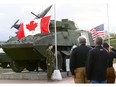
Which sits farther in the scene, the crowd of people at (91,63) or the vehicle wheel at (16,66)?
the vehicle wheel at (16,66)

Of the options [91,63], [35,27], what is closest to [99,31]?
[35,27]

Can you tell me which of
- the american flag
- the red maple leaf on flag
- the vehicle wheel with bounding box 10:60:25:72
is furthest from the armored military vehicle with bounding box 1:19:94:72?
the american flag

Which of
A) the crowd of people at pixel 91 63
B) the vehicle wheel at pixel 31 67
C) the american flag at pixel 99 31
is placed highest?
the american flag at pixel 99 31

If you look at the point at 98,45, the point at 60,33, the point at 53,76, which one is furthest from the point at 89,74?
the point at 60,33

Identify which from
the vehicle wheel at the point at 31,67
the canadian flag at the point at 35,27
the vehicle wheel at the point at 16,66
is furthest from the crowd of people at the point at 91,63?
the vehicle wheel at the point at 31,67

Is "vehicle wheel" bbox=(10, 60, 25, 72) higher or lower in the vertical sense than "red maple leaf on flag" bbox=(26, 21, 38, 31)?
lower

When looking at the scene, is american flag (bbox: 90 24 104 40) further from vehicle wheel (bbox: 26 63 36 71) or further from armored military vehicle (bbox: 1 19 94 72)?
vehicle wheel (bbox: 26 63 36 71)

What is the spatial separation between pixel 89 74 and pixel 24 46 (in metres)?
9.14

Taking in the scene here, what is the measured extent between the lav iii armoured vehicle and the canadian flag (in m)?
0.31

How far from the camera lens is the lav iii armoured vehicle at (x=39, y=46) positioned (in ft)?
53.2

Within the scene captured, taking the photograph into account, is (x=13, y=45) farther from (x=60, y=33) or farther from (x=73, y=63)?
(x=73, y=63)

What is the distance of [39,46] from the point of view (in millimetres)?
16031

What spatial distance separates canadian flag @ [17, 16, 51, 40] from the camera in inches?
631

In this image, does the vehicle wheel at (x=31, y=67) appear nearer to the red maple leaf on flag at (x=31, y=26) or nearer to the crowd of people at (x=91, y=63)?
the red maple leaf on flag at (x=31, y=26)
